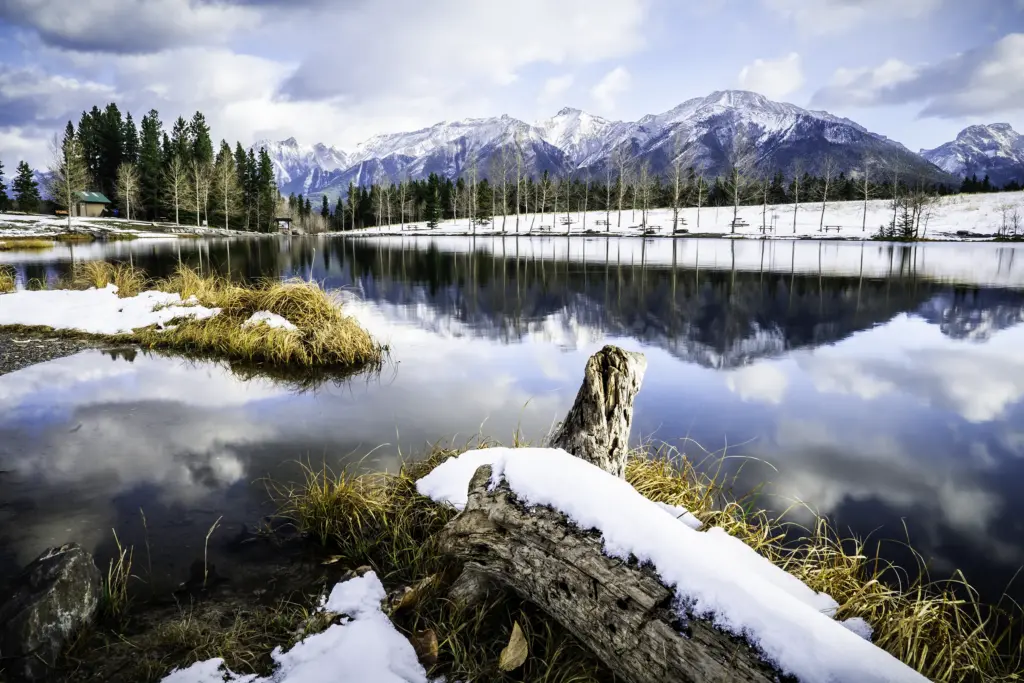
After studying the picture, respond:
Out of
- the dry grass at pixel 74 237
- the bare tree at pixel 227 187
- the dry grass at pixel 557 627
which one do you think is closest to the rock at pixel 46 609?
the dry grass at pixel 557 627

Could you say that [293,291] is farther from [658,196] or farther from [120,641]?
[658,196]

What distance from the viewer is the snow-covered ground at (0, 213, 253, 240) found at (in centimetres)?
4806

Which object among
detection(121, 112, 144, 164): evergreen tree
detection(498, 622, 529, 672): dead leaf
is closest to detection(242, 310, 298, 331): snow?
detection(498, 622, 529, 672): dead leaf

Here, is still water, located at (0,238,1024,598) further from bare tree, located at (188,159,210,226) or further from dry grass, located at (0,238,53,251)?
bare tree, located at (188,159,210,226)

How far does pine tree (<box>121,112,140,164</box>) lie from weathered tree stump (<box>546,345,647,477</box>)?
94191 mm

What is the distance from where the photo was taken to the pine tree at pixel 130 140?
77.4 meters

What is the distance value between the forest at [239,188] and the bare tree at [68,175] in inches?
6.5

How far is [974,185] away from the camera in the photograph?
9194 cm

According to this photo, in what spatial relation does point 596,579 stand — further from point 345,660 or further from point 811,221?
point 811,221

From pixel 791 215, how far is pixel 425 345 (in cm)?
8221

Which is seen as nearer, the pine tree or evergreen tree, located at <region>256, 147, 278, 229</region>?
the pine tree

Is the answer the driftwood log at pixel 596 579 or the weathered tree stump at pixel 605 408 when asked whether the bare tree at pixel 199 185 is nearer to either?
the weathered tree stump at pixel 605 408

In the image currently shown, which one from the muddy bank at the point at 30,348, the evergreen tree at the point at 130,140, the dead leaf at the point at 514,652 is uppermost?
the evergreen tree at the point at 130,140

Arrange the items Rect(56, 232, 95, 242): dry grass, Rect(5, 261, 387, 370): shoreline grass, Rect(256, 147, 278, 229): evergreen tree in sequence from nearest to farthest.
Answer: Rect(5, 261, 387, 370): shoreline grass, Rect(56, 232, 95, 242): dry grass, Rect(256, 147, 278, 229): evergreen tree
